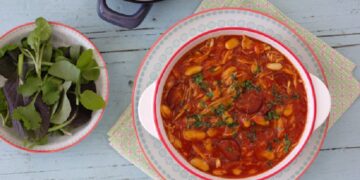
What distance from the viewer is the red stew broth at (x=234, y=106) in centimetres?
154

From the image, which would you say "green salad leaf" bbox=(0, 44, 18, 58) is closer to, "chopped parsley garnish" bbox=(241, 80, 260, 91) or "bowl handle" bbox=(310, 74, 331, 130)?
"chopped parsley garnish" bbox=(241, 80, 260, 91)

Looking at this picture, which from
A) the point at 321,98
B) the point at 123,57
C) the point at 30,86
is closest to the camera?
the point at 321,98

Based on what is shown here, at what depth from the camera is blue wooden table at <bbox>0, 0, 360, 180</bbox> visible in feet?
5.78

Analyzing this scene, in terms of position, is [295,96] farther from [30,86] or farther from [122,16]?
[30,86]

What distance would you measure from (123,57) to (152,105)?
0.29m

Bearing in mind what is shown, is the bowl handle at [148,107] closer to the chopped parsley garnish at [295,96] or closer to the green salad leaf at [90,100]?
the green salad leaf at [90,100]

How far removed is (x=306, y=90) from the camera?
1.53m

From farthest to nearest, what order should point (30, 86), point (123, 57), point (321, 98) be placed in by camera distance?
point (123, 57) < point (30, 86) < point (321, 98)

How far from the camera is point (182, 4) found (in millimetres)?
1771

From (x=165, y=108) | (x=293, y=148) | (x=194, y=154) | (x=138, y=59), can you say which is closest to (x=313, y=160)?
(x=293, y=148)

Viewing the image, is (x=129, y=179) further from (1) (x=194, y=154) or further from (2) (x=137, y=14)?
(2) (x=137, y=14)

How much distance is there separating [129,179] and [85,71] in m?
0.36

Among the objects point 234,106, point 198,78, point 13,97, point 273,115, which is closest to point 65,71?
point 13,97

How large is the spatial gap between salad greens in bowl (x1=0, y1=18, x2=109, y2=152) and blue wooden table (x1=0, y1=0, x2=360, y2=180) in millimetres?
80
